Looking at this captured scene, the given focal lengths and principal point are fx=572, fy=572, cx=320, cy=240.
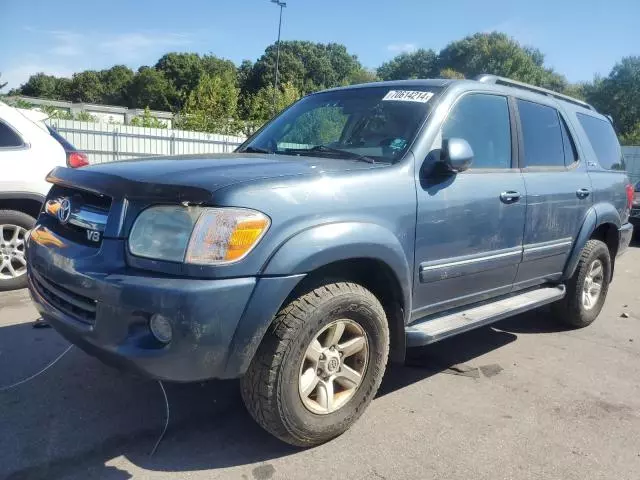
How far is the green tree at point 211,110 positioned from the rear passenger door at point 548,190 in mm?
20033

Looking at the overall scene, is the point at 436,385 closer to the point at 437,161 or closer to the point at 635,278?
the point at 437,161

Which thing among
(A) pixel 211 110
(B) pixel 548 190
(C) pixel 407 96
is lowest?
(B) pixel 548 190

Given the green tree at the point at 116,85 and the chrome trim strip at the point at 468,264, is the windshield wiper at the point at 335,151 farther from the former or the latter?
the green tree at the point at 116,85

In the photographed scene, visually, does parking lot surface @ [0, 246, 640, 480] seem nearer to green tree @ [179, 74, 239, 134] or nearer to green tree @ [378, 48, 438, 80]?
green tree @ [179, 74, 239, 134]

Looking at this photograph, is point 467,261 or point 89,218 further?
point 467,261

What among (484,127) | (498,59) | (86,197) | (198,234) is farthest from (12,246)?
(498,59)

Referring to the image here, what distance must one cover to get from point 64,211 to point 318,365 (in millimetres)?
1475

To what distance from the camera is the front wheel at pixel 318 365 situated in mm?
2518

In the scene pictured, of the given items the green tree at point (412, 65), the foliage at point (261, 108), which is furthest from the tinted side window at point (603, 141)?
the green tree at point (412, 65)

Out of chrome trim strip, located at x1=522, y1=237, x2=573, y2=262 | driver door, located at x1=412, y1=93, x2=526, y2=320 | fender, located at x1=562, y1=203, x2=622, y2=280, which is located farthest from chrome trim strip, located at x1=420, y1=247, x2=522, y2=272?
fender, located at x1=562, y1=203, x2=622, y2=280

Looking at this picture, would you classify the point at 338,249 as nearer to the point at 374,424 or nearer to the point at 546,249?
the point at 374,424

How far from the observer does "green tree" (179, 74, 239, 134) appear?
23953 millimetres

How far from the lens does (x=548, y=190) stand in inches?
159

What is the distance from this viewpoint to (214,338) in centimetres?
230
